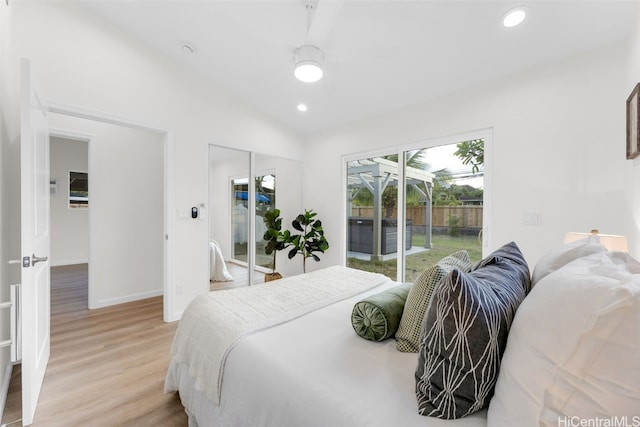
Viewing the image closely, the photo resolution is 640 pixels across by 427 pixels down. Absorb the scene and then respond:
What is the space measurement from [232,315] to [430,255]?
248cm

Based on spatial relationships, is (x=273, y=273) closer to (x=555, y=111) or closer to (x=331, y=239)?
(x=331, y=239)

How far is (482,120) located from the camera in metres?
2.68

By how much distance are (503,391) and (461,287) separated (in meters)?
0.27

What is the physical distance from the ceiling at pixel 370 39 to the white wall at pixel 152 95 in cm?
19

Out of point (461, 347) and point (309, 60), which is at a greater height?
point (309, 60)

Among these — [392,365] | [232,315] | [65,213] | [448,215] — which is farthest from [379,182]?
[65,213]

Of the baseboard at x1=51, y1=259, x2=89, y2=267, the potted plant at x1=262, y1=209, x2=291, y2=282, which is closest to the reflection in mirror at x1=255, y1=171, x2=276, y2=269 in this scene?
the potted plant at x1=262, y1=209, x2=291, y2=282

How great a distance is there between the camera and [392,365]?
3.54 ft

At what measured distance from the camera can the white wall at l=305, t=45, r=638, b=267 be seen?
204 cm

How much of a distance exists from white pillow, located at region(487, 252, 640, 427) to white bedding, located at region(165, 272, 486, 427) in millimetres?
203

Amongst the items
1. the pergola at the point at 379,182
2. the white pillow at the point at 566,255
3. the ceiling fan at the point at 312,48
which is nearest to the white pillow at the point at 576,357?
the white pillow at the point at 566,255

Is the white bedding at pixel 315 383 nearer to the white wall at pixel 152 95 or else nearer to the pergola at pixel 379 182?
the white wall at pixel 152 95

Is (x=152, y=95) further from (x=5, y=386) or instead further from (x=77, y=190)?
(x=77, y=190)

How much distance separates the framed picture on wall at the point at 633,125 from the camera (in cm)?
161
